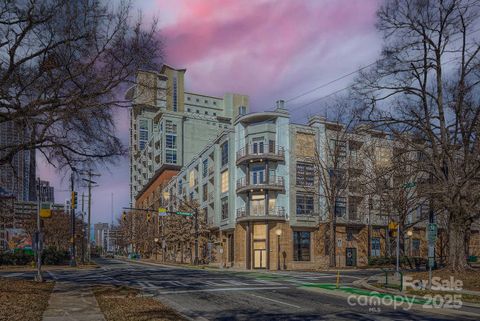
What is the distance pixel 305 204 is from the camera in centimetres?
5228

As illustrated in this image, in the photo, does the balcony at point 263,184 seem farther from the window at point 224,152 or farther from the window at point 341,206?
the window at point 341,206

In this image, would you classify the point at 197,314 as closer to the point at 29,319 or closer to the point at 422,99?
the point at 29,319

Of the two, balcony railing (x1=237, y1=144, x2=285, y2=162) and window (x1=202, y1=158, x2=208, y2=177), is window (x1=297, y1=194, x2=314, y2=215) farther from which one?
window (x1=202, y1=158, x2=208, y2=177)

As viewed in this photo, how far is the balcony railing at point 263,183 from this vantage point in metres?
50.4

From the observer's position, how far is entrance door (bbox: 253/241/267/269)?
51106mm

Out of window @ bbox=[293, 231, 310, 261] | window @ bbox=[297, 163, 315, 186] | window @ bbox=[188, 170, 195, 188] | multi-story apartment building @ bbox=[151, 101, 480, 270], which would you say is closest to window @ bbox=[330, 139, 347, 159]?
multi-story apartment building @ bbox=[151, 101, 480, 270]

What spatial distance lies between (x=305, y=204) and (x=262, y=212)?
4942mm

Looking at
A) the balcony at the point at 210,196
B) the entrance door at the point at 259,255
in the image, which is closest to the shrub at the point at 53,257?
the balcony at the point at 210,196

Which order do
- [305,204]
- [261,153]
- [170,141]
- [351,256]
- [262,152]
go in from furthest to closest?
[170,141], [351,256], [305,204], [262,152], [261,153]

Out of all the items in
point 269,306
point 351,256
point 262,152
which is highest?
point 262,152

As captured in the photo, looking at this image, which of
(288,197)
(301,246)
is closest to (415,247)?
(301,246)

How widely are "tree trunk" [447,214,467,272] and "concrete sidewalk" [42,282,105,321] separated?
18269 mm

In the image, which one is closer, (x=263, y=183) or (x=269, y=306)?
(x=269, y=306)

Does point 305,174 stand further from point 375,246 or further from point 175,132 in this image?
point 175,132
